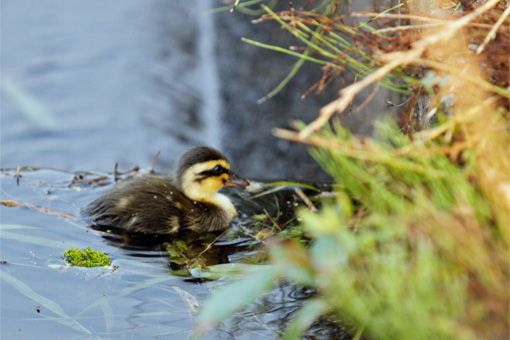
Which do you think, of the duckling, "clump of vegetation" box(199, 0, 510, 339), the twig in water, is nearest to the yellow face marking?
the duckling

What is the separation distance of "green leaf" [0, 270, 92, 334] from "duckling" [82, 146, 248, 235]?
2.26ft

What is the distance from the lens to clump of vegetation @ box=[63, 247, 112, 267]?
10.8 ft

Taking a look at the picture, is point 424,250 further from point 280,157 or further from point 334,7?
point 280,157

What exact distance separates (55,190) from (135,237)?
0.55m

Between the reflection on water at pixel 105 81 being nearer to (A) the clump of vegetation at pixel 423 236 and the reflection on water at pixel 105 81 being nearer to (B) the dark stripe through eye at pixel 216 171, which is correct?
(B) the dark stripe through eye at pixel 216 171

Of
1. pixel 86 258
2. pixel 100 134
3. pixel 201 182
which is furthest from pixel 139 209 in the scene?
pixel 100 134

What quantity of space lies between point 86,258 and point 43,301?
35 centimetres

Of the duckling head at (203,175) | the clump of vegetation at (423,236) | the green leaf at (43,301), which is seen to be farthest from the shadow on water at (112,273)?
the clump of vegetation at (423,236)

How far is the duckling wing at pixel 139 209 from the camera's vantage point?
3.80m

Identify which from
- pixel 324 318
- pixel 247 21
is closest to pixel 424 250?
pixel 324 318

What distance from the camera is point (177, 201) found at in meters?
4.04

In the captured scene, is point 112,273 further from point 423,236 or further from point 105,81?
point 105,81

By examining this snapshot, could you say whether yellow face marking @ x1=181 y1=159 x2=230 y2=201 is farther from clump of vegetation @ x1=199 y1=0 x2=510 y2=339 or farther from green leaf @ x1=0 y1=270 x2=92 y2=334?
clump of vegetation @ x1=199 y1=0 x2=510 y2=339

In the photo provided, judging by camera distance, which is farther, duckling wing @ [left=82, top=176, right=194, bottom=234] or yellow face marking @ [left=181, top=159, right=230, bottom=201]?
yellow face marking @ [left=181, top=159, right=230, bottom=201]
